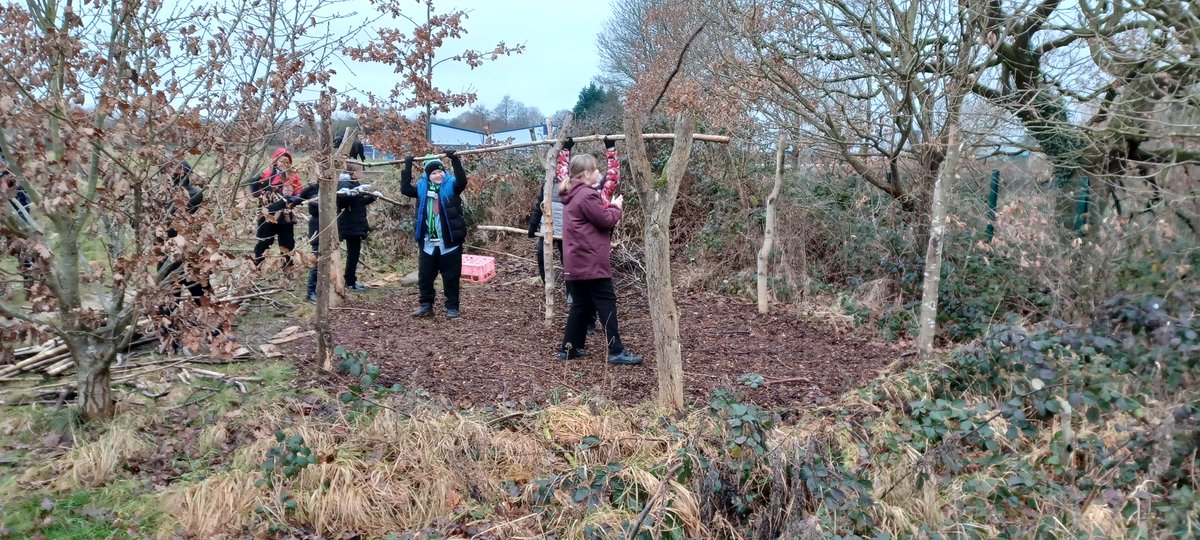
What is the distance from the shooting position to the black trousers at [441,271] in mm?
7730

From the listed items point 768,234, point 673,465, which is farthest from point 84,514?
Result: point 768,234

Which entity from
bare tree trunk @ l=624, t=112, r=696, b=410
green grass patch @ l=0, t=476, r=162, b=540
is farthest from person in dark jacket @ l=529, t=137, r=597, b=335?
green grass patch @ l=0, t=476, r=162, b=540

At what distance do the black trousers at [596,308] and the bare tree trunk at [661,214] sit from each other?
147 cm

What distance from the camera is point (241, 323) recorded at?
24.0 ft

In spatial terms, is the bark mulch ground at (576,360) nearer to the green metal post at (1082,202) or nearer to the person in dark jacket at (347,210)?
the person in dark jacket at (347,210)

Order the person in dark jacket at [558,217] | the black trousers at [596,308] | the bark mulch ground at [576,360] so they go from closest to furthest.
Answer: the bark mulch ground at [576,360], the black trousers at [596,308], the person in dark jacket at [558,217]

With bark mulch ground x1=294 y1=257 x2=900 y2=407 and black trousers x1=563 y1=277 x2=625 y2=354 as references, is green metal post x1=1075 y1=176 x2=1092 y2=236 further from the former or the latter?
black trousers x1=563 y1=277 x2=625 y2=354

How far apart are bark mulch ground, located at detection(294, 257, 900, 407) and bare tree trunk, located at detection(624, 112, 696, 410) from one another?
611mm

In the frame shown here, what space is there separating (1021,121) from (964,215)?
1.58m

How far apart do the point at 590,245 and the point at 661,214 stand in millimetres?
1633

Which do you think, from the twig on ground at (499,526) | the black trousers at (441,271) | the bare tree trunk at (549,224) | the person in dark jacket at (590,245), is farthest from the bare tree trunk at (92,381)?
the bare tree trunk at (549,224)

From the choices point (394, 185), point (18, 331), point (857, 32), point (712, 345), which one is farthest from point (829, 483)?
point (394, 185)

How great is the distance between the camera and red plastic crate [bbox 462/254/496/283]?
393 inches

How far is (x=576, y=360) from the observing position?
6.40m
